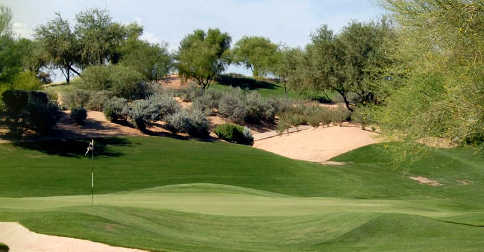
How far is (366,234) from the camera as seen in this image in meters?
13.0

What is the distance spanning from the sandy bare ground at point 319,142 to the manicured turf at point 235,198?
1.86m

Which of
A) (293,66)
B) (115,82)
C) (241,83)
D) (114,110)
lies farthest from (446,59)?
(241,83)

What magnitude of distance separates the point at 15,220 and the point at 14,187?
13287mm

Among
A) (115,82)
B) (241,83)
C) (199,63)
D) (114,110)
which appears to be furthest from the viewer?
(241,83)

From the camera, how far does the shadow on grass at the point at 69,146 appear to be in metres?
30.2

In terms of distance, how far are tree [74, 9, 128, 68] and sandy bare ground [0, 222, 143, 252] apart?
219 ft

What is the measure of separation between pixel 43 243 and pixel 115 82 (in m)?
38.4

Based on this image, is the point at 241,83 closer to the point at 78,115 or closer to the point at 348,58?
the point at 348,58

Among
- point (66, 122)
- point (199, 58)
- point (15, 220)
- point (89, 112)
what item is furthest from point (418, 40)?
point (199, 58)

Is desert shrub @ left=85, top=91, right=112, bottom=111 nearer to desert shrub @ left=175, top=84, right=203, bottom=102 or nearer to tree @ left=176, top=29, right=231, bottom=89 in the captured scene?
desert shrub @ left=175, top=84, right=203, bottom=102

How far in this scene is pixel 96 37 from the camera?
76.2m

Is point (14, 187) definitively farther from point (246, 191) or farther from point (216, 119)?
point (216, 119)

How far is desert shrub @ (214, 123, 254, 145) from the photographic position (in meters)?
43.2

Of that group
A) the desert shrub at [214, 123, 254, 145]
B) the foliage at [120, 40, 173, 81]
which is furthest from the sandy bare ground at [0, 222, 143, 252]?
the foliage at [120, 40, 173, 81]
